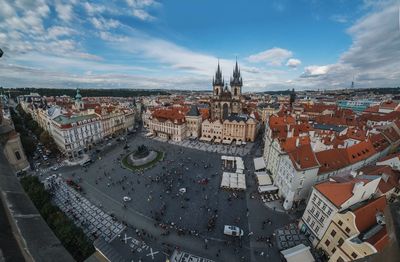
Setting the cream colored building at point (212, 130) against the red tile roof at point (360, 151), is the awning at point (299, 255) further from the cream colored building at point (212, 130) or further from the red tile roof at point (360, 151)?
the cream colored building at point (212, 130)

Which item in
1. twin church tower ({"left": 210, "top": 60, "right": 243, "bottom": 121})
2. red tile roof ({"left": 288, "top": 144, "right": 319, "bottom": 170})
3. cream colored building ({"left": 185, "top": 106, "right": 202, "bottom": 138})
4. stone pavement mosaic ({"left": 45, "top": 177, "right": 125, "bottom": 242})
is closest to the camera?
stone pavement mosaic ({"left": 45, "top": 177, "right": 125, "bottom": 242})

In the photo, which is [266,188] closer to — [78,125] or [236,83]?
[78,125]

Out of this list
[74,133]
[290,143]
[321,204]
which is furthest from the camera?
[74,133]

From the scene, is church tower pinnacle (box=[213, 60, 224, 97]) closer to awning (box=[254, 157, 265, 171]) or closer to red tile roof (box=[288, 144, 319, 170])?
awning (box=[254, 157, 265, 171])

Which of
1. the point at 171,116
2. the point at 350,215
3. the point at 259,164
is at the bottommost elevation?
the point at 259,164

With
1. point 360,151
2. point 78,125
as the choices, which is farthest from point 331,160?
point 78,125

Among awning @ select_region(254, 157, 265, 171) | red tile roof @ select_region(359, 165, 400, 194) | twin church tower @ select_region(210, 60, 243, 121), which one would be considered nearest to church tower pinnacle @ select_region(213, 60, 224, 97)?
twin church tower @ select_region(210, 60, 243, 121)

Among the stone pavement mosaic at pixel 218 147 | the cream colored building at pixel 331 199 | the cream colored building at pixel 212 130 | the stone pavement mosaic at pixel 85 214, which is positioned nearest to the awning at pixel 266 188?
the cream colored building at pixel 331 199

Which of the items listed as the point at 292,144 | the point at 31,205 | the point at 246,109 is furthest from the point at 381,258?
the point at 246,109
